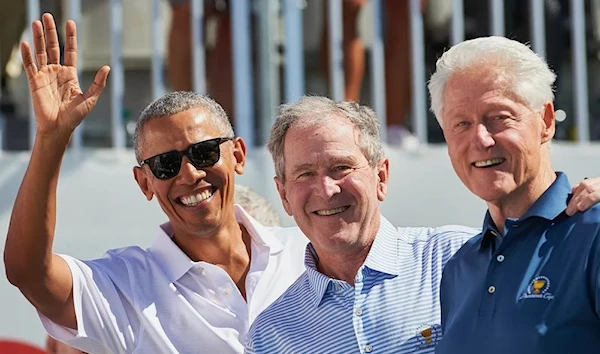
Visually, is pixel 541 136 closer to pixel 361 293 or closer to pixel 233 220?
pixel 361 293

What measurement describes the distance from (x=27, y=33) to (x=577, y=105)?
268 centimetres

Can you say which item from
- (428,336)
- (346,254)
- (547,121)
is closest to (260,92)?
(346,254)

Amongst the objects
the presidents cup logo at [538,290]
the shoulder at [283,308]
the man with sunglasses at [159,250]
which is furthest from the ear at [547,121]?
the man with sunglasses at [159,250]

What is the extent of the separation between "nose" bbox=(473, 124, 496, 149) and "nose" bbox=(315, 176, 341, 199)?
1.61ft

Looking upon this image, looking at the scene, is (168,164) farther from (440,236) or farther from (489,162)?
(489,162)

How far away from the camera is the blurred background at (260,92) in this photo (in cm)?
485

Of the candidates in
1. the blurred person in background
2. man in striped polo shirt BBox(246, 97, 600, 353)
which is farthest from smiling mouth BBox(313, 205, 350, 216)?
the blurred person in background

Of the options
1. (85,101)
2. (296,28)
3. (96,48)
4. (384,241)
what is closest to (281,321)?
(384,241)

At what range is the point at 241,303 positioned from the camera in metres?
3.27

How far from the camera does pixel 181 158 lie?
10.7 feet

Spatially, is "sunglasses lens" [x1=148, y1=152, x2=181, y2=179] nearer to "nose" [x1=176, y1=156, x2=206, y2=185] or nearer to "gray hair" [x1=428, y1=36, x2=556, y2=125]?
"nose" [x1=176, y1=156, x2=206, y2=185]

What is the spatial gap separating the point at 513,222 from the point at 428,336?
46 cm

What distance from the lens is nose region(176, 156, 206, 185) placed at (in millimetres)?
3232

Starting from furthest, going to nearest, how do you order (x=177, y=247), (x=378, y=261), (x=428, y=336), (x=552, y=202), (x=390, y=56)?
(x=390, y=56)
(x=177, y=247)
(x=378, y=261)
(x=428, y=336)
(x=552, y=202)
